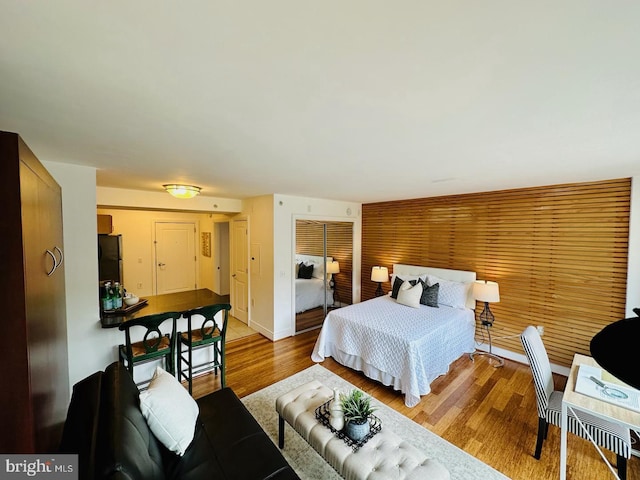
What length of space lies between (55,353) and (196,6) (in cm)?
203

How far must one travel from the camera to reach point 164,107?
1.35 m

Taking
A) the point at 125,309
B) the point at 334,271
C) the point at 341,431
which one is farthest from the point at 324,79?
the point at 334,271

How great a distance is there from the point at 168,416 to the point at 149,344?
149 centimetres

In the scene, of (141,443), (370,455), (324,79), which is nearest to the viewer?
(324,79)

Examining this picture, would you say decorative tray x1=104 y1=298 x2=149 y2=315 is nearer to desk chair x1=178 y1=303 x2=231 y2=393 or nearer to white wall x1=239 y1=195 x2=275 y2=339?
desk chair x1=178 y1=303 x2=231 y2=393

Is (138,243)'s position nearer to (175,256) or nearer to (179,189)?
(175,256)

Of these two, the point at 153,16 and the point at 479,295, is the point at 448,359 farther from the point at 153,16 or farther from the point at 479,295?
the point at 153,16

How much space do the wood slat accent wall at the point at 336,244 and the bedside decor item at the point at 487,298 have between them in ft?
7.69

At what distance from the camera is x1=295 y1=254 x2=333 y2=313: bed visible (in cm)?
469

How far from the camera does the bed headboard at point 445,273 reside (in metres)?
3.98

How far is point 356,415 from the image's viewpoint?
175 cm

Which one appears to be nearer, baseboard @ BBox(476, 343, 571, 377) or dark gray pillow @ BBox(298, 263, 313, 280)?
baseboard @ BBox(476, 343, 571, 377)

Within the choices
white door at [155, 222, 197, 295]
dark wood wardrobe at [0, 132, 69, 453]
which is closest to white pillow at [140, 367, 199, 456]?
dark wood wardrobe at [0, 132, 69, 453]

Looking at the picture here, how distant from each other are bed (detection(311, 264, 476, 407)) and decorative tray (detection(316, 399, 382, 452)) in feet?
3.40
